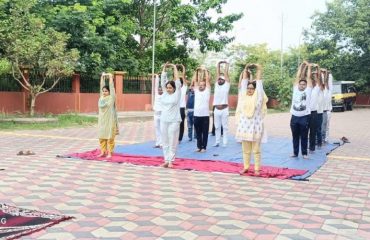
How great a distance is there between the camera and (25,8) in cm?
1594

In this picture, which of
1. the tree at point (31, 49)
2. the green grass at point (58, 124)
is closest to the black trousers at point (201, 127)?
the green grass at point (58, 124)

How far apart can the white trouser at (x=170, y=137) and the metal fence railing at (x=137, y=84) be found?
1508cm

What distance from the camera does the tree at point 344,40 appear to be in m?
33.5

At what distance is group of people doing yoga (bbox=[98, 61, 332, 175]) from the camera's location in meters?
6.97

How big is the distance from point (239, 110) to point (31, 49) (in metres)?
10.3

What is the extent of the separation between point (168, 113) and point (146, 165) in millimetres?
979

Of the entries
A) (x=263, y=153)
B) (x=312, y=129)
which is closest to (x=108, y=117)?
(x=263, y=153)

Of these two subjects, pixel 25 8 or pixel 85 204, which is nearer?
pixel 85 204

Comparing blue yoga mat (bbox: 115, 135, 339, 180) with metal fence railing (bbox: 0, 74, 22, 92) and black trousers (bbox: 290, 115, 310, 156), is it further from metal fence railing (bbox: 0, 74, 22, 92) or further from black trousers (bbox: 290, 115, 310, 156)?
metal fence railing (bbox: 0, 74, 22, 92)

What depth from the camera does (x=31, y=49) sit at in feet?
50.0

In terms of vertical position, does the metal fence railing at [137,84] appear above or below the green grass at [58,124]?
above

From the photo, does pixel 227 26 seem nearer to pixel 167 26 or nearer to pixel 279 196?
pixel 167 26

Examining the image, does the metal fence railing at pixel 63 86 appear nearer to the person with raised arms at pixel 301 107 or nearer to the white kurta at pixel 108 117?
the white kurta at pixel 108 117

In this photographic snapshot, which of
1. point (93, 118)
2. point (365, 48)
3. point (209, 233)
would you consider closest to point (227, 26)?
point (93, 118)
